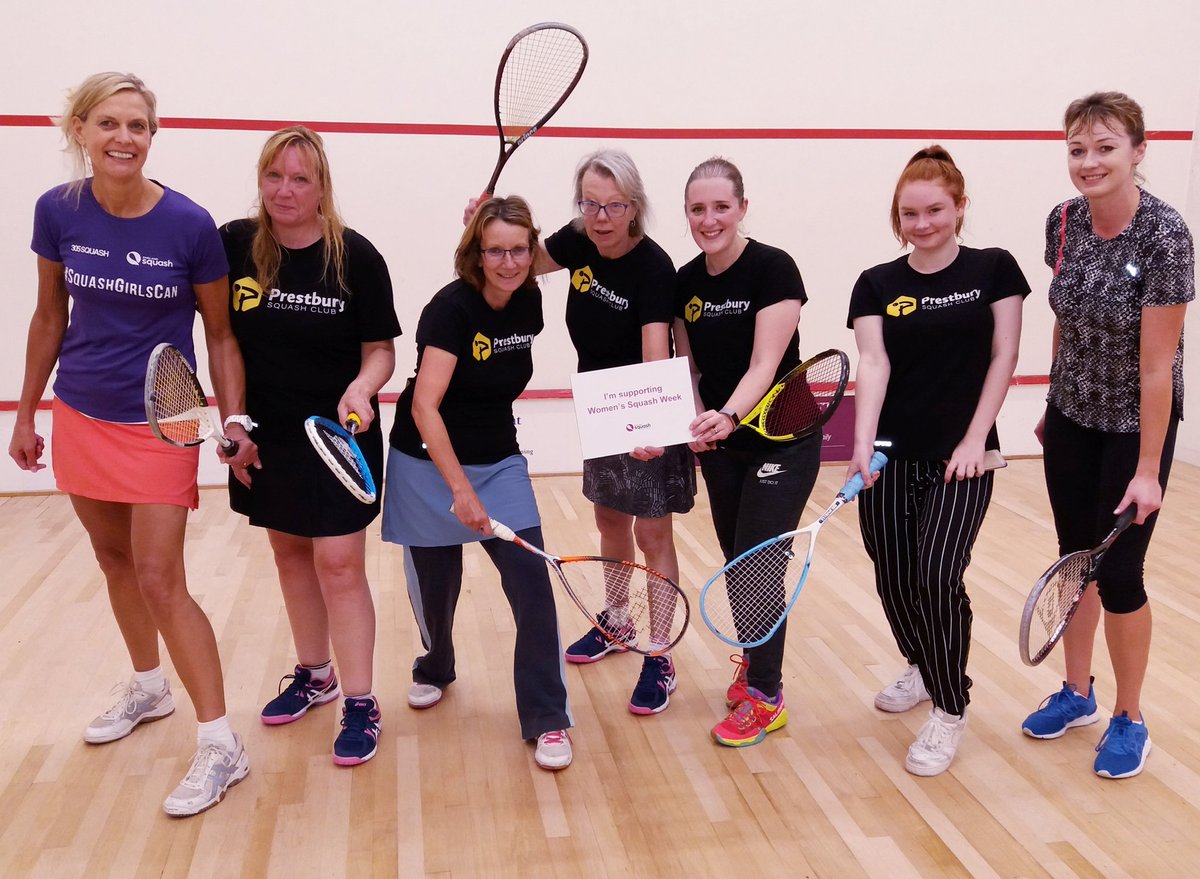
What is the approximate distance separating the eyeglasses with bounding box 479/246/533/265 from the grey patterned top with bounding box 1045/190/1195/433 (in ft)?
3.26

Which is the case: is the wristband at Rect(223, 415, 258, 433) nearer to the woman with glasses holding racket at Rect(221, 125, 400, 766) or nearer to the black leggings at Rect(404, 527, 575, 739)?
the woman with glasses holding racket at Rect(221, 125, 400, 766)

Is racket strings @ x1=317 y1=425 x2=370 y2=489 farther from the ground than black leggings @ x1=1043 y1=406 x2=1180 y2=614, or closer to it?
farther from the ground

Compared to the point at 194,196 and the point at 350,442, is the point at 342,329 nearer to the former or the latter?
the point at 350,442

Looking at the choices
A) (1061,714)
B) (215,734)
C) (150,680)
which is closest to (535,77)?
(150,680)

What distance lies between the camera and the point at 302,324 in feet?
6.53

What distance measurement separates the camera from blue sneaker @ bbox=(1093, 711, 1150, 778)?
80.4 inches

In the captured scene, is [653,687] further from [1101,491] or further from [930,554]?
[1101,491]

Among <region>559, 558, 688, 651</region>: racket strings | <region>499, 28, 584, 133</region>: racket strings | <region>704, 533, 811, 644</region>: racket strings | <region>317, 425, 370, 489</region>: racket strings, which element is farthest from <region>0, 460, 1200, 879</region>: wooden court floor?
<region>499, 28, 584, 133</region>: racket strings

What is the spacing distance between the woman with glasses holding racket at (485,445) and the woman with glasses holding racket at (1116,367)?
3.30 feet

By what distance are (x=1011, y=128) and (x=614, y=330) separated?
3283 mm

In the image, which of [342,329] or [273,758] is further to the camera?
[273,758]

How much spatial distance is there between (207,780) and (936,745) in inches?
54.2

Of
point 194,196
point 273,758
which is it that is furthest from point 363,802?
point 194,196

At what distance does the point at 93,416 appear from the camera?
193cm
